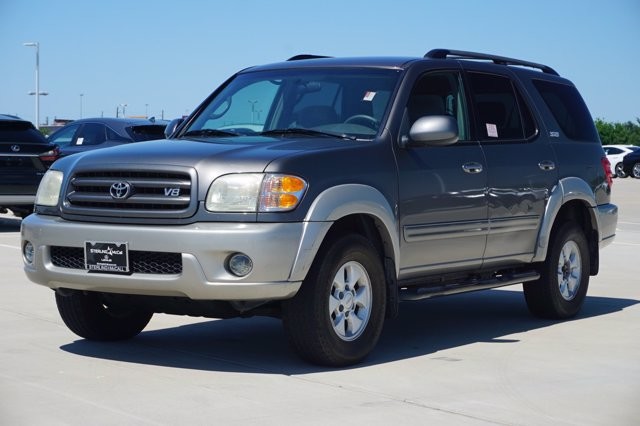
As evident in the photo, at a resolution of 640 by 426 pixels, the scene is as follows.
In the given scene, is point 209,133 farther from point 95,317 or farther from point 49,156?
point 49,156

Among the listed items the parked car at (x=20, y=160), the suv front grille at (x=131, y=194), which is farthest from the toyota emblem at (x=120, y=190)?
the parked car at (x=20, y=160)

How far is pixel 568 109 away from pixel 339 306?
3610 millimetres

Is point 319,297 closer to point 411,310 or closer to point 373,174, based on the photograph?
point 373,174

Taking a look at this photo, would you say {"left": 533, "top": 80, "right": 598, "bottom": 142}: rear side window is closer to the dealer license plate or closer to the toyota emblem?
the toyota emblem

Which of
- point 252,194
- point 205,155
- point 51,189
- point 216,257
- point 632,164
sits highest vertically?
point 205,155

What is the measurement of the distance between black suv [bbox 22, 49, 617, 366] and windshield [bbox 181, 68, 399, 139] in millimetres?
13

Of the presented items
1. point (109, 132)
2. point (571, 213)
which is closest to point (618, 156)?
point (109, 132)

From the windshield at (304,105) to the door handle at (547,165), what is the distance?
157 centimetres

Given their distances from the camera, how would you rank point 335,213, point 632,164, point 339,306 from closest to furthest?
point 335,213 < point 339,306 < point 632,164

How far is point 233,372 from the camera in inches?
268

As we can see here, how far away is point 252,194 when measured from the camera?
662cm

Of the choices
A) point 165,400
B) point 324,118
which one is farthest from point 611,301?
point 165,400

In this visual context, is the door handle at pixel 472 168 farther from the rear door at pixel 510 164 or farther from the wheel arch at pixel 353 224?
the wheel arch at pixel 353 224

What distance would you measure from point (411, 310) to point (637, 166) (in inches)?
1594
